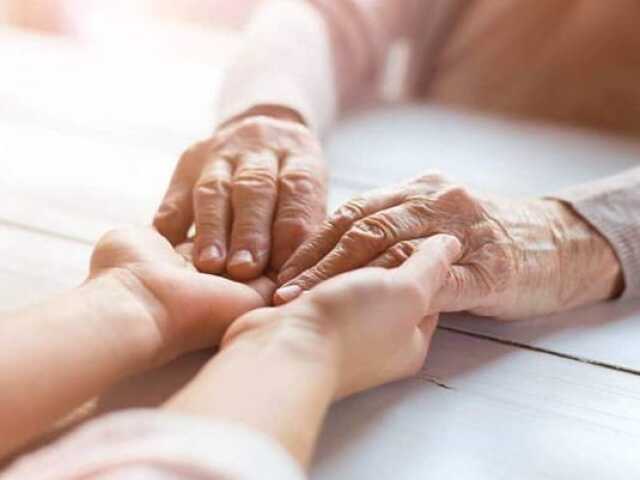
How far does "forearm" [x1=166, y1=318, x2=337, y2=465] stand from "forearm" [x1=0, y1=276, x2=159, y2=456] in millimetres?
81

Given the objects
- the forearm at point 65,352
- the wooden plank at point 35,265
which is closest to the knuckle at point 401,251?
the forearm at point 65,352

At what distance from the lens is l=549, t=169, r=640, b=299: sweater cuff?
2.81 feet

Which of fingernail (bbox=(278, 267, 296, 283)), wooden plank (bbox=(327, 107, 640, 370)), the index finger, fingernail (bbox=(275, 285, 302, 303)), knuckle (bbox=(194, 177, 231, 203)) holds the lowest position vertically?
wooden plank (bbox=(327, 107, 640, 370))

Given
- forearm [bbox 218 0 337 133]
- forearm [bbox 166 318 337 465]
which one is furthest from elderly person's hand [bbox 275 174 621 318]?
forearm [bbox 218 0 337 133]

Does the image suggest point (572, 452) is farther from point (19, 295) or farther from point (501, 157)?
point (501, 157)

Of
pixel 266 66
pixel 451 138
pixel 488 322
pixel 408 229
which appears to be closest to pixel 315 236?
pixel 408 229

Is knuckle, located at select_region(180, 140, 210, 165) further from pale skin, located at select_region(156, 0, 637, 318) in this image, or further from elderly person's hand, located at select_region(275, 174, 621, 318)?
elderly person's hand, located at select_region(275, 174, 621, 318)

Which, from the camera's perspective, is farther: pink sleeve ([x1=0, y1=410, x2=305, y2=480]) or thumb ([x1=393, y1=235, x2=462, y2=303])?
thumb ([x1=393, y1=235, x2=462, y2=303])

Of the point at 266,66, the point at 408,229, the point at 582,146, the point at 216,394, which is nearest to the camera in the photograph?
the point at 216,394

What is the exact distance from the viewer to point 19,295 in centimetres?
79

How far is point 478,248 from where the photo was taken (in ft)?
2.53

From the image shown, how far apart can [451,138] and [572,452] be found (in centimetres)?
69

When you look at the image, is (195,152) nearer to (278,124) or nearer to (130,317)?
(278,124)

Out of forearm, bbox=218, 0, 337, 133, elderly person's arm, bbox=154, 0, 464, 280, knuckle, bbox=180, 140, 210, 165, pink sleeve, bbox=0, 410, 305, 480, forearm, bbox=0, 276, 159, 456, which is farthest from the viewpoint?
forearm, bbox=218, 0, 337, 133
